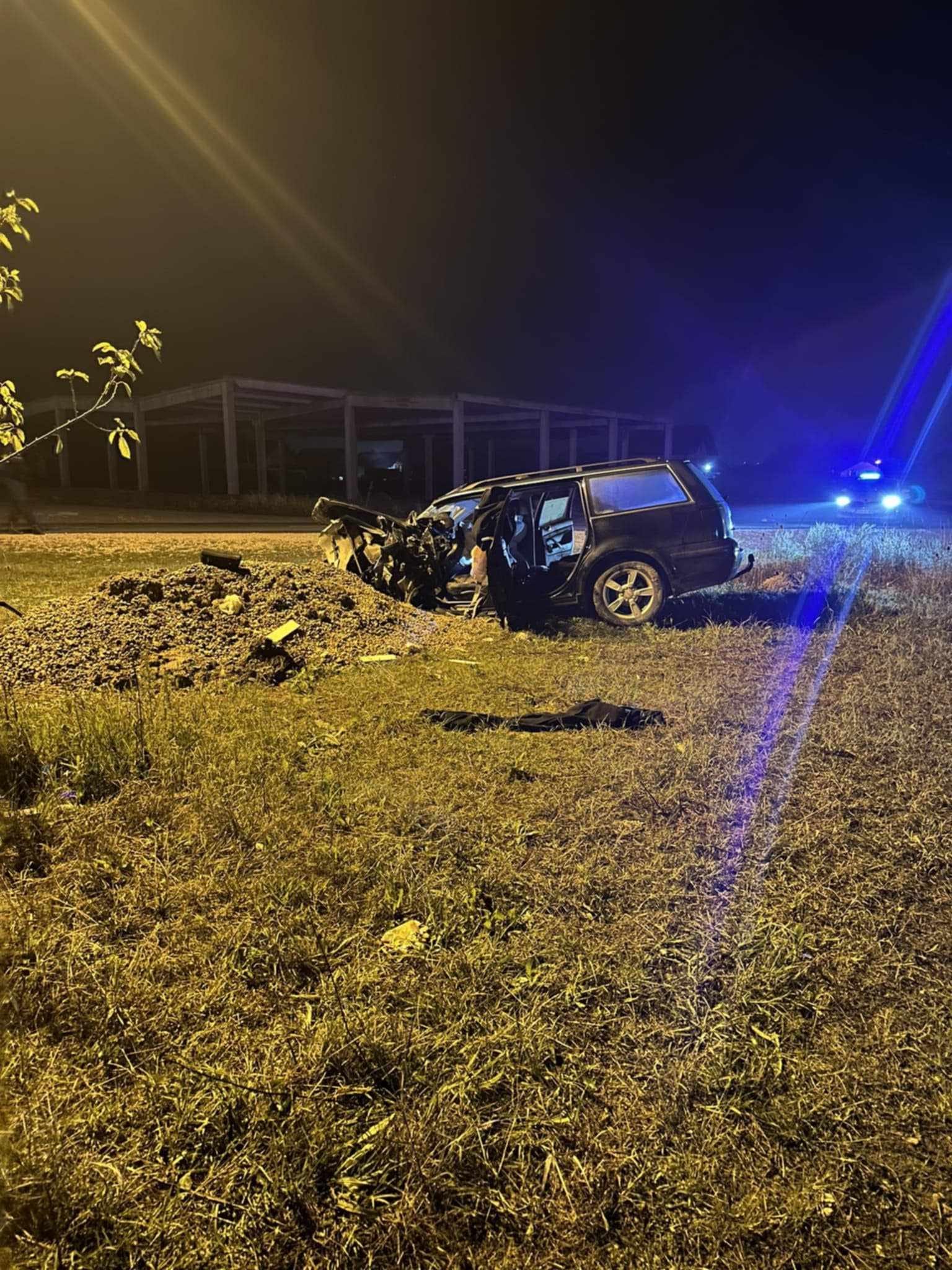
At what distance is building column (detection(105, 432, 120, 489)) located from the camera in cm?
3180

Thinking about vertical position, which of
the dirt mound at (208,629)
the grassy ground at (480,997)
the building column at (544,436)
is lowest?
the grassy ground at (480,997)

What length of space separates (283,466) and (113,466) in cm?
796

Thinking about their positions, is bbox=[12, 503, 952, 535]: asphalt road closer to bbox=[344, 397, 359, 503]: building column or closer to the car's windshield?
bbox=[344, 397, 359, 503]: building column

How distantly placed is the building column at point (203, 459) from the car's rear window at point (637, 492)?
3044 centimetres

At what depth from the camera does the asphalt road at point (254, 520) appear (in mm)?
19250

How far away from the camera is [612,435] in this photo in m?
32.2

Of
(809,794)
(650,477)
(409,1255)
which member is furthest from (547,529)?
(409,1255)

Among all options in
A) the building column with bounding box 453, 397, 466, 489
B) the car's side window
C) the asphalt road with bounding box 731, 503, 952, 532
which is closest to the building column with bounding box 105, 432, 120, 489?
the building column with bounding box 453, 397, 466, 489

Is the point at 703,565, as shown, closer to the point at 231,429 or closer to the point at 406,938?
the point at 406,938

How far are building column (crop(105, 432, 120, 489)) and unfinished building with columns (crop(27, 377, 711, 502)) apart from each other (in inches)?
8.2

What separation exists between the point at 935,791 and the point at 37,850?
13.7 ft

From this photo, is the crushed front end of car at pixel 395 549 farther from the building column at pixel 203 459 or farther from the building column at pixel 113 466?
the building column at pixel 203 459

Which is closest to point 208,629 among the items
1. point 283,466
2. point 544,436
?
point 544,436

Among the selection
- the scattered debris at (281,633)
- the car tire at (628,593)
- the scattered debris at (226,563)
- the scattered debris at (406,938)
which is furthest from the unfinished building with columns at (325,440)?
the scattered debris at (406,938)
